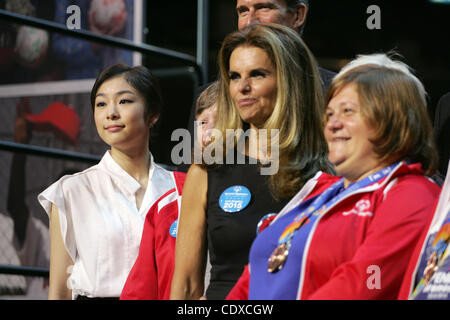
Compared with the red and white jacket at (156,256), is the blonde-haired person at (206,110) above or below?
above

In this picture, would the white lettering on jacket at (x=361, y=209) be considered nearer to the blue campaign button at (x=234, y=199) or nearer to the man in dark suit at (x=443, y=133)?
the blue campaign button at (x=234, y=199)

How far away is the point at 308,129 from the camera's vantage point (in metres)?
2.09

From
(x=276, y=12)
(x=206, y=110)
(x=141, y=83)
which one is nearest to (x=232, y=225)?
(x=206, y=110)

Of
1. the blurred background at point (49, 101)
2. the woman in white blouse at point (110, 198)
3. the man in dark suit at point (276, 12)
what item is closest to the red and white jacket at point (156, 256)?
the woman in white blouse at point (110, 198)

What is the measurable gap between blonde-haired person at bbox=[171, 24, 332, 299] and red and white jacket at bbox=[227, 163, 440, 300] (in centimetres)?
29

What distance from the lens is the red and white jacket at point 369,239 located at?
162cm

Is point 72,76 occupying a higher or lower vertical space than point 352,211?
higher

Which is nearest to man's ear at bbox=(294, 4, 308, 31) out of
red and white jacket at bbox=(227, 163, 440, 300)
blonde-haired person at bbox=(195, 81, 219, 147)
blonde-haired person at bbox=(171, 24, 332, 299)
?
blonde-haired person at bbox=(195, 81, 219, 147)

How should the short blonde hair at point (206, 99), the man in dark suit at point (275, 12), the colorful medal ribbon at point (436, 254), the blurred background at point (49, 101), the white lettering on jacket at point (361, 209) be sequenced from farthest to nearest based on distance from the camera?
the blurred background at point (49, 101), the man in dark suit at point (275, 12), the short blonde hair at point (206, 99), the white lettering on jacket at point (361, 209), the colorful medal ribbon at point (436, 254)

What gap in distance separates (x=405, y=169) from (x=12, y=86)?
2.98 metres

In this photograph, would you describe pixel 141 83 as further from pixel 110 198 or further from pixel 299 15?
pixel 299 15

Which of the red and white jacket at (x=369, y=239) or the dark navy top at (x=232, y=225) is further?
the dark navy top at (x=232, y=225)
